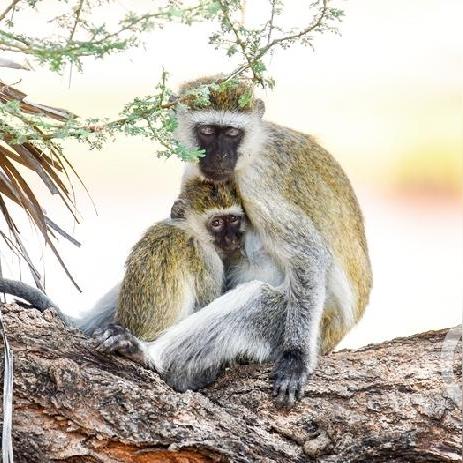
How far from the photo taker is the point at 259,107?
17.9 feet

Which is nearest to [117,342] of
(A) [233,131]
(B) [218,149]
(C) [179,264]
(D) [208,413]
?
(D) [208,413]

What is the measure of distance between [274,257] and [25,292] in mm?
1384

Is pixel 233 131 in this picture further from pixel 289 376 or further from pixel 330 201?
pixel 289 376

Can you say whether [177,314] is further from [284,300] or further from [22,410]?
[22,410]

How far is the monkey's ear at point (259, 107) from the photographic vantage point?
5.42 meters

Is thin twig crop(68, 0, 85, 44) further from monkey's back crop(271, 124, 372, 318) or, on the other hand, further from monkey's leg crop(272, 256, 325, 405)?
monkey's leg crop(272, 256, 325, 405)

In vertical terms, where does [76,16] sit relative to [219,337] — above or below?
above

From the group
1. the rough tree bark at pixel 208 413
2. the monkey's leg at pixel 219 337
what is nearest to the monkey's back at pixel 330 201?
the monkey's leg at pixel 219 337

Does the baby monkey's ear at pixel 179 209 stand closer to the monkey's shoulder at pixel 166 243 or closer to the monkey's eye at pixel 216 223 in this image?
the monkey's shoulder at pixel 166 243

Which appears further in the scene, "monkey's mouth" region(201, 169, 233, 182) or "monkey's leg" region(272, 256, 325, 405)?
"monkey's mouth" region(201, 169, 233, 182)

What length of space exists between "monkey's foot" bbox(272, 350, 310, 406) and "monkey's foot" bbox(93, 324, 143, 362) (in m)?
0.70

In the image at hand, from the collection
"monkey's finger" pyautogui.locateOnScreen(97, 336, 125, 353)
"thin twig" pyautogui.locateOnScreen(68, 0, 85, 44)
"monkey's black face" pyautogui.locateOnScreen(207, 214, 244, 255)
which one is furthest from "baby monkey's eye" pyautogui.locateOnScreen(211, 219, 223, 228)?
"thin twig" pyautogui.locateOnScreen(68, 0, 85, 44)

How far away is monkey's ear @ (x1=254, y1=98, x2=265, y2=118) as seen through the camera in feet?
17.8

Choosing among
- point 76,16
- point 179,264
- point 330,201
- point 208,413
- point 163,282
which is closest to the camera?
point 76,16
